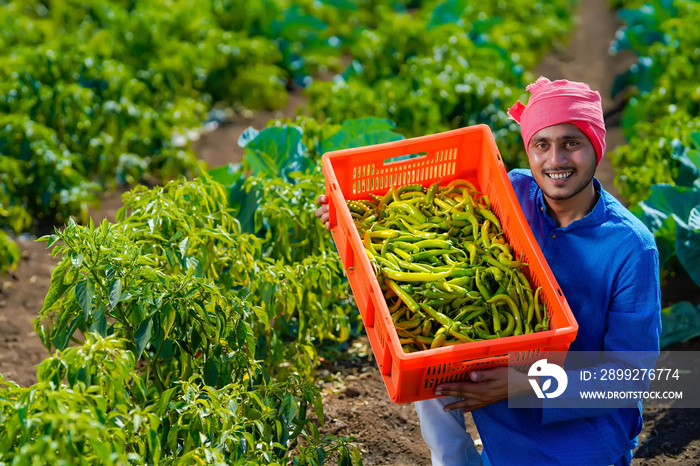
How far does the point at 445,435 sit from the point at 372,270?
798mm

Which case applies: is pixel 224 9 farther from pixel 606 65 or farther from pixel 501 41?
pixel 606 65

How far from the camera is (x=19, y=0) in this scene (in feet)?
25.9

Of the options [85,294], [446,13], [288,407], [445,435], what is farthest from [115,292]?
[446,13]

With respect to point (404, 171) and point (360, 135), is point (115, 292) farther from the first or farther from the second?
point (360, 135)

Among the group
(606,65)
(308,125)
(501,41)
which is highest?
(606,65)

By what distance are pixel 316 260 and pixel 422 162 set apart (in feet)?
2.19

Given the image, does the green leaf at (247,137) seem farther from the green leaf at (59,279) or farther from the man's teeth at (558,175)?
the man's teeth at (558,175)

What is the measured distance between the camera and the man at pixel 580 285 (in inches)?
102

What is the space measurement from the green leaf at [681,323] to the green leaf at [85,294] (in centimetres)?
290

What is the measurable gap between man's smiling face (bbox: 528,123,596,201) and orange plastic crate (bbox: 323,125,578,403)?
21cm

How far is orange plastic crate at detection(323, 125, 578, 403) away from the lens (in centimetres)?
246

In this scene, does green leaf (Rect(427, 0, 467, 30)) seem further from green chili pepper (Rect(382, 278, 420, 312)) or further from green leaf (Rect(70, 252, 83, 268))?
green leaf (Rect(70, 252, 83, 268))

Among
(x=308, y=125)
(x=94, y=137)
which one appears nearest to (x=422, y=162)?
(x=308, y=125)

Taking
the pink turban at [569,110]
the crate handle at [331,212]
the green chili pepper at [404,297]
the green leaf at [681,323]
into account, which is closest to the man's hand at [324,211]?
the crate handle at [331,212]
